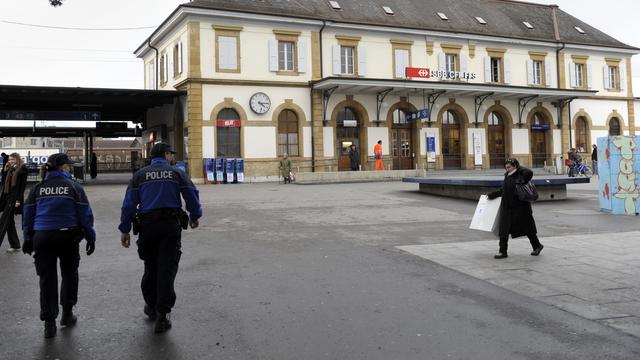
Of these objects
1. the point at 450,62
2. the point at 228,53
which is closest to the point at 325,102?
the point at 228,53

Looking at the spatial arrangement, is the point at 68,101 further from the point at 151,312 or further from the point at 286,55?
the point at 151,312

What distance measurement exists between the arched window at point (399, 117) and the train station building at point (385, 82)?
0.19ft

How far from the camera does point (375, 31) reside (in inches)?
1260

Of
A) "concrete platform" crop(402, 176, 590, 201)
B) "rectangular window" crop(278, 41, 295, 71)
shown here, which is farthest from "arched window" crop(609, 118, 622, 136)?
"concrete platform" crop(402, 176, 590, 201)

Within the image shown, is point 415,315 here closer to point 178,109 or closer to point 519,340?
point 519,340

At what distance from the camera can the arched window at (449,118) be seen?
34062 mm

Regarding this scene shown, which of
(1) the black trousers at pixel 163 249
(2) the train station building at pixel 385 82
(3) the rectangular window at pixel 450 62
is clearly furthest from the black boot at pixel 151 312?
(3) the rectangular window at pixel 450 62

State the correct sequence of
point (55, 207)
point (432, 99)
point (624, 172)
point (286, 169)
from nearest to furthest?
point (55, 207) < point (624, 172) < point (286, 169) < point (432, 99)

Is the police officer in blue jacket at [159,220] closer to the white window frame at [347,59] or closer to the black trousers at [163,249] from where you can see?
the black trousers at [163,249]

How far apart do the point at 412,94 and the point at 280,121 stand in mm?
8131

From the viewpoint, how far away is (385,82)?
29.6 m

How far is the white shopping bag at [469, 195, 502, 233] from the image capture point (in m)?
8.58

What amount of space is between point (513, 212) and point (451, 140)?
26.5 metres

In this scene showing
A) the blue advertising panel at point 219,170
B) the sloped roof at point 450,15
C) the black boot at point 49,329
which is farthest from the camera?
the sloped roof at point 450,15
